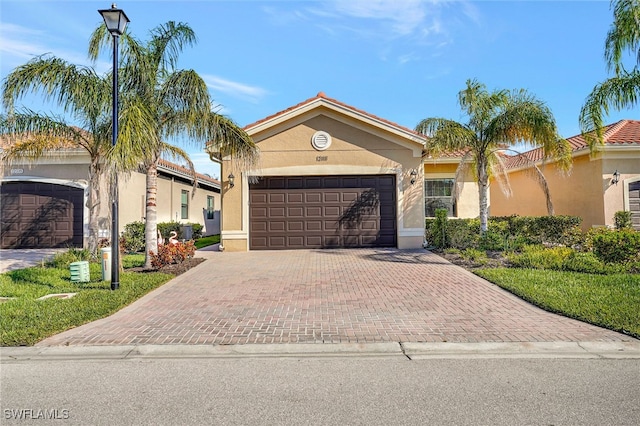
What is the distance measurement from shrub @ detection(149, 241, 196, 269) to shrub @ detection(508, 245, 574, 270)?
9294 millimetres

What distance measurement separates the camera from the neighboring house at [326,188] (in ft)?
45.3

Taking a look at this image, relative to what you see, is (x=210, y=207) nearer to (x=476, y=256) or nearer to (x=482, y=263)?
(x=476, y=256)

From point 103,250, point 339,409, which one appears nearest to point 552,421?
point 339,409

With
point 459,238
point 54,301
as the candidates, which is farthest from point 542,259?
point 54,301

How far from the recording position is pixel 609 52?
962 centimetres

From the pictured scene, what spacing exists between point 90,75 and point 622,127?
20115mm

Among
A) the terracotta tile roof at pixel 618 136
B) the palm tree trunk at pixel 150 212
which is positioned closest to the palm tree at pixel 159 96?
the palm tree trunk at pixel 150 212

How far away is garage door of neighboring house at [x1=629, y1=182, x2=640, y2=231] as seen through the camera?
14.4m

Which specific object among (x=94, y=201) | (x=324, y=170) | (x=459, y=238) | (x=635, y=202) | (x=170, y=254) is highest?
(x=324, y=170)

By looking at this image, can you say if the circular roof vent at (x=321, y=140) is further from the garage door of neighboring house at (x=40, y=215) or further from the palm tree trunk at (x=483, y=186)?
the garage door of neighboring house at (x=40, y=215)

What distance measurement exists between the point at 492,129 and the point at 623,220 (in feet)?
22.0

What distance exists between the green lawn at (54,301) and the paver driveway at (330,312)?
0.27 meters

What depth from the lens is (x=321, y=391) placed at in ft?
12.1

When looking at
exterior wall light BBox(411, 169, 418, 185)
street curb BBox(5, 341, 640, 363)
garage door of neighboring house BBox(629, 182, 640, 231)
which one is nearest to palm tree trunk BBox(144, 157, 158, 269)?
street curb BBox(5, 341, 640, 363)
